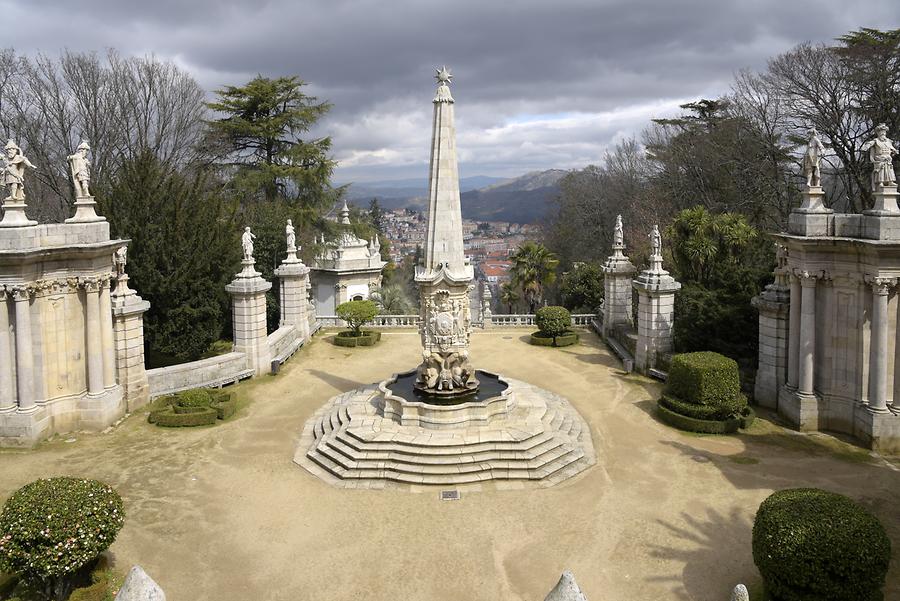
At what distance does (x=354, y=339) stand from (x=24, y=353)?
1551cm

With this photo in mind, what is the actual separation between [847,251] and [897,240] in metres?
1.36

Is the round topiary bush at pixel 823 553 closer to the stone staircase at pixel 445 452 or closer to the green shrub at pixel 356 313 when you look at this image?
the stone staircase at pixel 445 452

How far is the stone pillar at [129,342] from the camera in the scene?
70.9 feet

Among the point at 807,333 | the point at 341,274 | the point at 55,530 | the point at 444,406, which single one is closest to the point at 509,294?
the point at 341,274

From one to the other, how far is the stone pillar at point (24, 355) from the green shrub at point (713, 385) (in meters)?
19.8

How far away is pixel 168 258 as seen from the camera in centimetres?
2786

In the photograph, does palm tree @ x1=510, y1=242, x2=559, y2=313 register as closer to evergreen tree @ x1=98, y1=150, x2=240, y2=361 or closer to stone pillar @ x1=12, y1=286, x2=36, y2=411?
evergreen tree @ x1=98, y1=150, x2=240, y2=361

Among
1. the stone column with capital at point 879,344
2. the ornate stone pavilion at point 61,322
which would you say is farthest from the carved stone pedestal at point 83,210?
the stone column with capital at point 879,344

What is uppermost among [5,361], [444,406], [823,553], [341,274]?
[341,274]

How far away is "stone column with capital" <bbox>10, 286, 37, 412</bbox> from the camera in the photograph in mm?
18984

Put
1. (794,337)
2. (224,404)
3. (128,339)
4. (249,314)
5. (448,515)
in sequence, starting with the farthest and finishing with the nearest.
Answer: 1. (249,314)
2. (224,404)
3. (128,339)
4. (794,337)
5. (448,515)

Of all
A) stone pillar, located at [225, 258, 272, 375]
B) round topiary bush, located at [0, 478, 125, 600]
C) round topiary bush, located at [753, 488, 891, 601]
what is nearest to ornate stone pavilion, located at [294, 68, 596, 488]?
stone pillar, located at [225, 258, 272, 375]

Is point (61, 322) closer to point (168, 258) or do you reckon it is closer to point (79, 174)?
point (79, 174)

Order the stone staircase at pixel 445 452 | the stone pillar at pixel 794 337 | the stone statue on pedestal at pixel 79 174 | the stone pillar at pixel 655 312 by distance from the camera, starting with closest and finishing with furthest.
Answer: the stone staircase at pixel 445 452, the stone pillar at pixel 794 337, the stone statue on pedestal at pixel 79 174, the stone pillar at pixel 655 312
